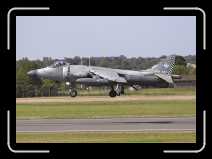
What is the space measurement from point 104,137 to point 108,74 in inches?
1063

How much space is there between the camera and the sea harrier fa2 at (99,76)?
39.6m

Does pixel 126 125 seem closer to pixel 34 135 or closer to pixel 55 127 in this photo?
pixel 55 127

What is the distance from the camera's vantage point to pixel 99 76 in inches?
1677

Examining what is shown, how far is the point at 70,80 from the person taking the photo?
4016cm

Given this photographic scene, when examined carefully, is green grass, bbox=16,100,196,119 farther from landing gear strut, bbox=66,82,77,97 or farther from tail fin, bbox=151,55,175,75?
landing gear strut, bbox=66,82,77,97

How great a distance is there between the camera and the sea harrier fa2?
39562mm

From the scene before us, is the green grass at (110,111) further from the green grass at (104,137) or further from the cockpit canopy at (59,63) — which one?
the green grass at (104,137)

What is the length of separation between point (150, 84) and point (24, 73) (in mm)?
9508

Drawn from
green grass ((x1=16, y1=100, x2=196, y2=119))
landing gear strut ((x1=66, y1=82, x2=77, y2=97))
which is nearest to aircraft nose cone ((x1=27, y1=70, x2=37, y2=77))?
landing gear strut ((x1=66, y1=82, x2=77, y2=97))

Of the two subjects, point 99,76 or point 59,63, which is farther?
point 99,76

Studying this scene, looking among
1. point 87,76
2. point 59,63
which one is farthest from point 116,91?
point 59,63

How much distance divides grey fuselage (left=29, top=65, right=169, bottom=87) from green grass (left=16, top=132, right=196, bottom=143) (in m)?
20.2

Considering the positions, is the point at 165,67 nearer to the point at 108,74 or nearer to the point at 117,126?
the point at 108,74
